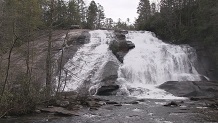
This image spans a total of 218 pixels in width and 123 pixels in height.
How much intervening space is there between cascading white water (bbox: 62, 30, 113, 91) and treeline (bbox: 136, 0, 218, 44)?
764cm

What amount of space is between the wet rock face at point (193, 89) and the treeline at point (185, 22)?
8.08 m

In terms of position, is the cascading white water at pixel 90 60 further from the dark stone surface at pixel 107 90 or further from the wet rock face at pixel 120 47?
the dark stone surface at pixel 107 90

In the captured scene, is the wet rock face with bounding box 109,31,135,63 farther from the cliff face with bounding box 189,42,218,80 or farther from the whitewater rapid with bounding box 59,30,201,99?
the cliff face with bounding box 189,42,218,80

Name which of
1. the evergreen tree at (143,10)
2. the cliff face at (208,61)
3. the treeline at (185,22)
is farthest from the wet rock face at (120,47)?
the evergreen tree at (143,10)

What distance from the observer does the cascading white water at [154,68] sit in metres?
27.0

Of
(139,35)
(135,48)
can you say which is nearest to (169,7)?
(139,35)

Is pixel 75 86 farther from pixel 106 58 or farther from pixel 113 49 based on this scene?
pixel 113 49

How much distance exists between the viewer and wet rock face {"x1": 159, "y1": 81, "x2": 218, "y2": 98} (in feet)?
81.9

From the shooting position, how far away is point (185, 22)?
40.4m

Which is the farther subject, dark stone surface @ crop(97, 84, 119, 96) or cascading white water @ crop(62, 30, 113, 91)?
cascading white water @ crop(62, 30, 113, 91)

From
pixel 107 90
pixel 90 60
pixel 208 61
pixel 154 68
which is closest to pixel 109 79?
pixel 107 90

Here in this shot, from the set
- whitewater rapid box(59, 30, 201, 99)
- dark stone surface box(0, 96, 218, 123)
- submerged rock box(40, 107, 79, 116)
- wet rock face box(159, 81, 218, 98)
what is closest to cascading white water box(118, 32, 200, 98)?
whitewater rapid box(59, 30, 201, 99)

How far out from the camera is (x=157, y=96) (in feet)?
81.3

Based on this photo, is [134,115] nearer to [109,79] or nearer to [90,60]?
[109,79]
